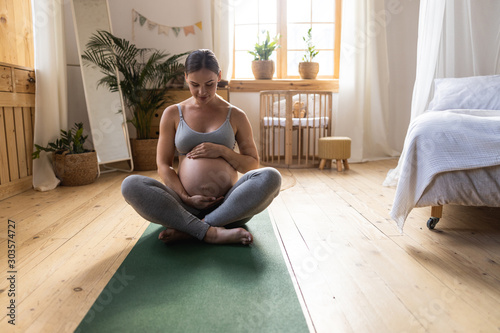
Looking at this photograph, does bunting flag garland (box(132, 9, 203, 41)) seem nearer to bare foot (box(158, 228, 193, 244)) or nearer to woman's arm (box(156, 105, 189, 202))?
woman's arm (box(156, 105, 189, 202))

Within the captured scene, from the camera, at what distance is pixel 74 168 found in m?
2.83

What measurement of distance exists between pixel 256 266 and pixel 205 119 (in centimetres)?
69

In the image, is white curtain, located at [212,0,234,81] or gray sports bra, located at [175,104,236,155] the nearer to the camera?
gray sports bra, located at [175,104,236,155]

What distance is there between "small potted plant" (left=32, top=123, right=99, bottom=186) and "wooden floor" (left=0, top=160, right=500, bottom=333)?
42 cm

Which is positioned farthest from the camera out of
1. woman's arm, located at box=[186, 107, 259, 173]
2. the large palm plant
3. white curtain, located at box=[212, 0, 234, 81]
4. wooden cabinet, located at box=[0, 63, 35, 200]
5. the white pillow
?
white curtain, located at box=[212, 0, 234, 81]

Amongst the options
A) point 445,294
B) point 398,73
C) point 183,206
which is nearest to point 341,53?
point 398,73

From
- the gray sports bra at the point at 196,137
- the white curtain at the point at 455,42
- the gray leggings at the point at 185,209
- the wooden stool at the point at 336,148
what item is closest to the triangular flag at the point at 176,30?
the wooden stool at the point at 336,148

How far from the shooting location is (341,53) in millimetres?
3920

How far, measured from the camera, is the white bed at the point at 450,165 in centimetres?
150

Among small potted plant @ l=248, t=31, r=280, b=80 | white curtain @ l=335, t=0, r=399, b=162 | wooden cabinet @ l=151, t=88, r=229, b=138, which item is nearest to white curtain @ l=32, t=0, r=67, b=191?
wooden cabinet @ l=151, t=88, r=229, b=138

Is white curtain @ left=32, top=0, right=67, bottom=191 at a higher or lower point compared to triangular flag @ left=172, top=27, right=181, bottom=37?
lower

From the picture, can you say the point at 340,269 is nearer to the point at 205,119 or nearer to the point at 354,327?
the point at 354,327

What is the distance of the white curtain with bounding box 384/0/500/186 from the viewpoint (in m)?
2.55

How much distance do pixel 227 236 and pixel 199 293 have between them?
0.39 m
